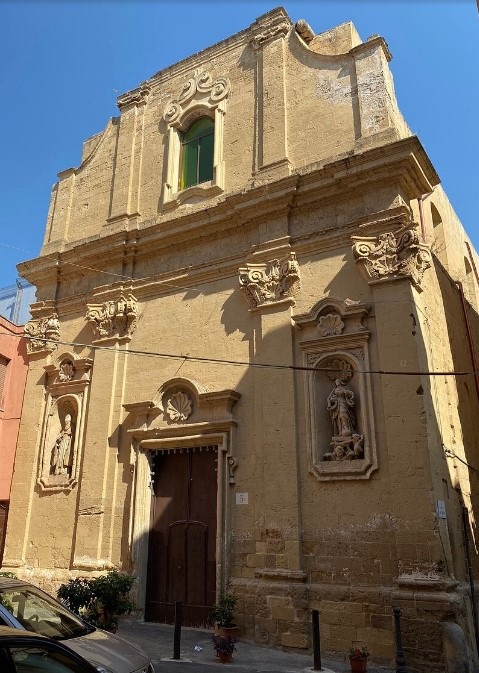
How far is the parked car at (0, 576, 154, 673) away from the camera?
459 cm

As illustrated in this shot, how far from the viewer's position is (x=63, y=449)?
12008 millimetres

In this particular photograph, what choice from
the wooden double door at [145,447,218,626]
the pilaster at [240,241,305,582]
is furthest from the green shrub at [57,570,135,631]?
the pilaster at [240,241,305,582]

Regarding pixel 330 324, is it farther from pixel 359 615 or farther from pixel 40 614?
pixel 40 614

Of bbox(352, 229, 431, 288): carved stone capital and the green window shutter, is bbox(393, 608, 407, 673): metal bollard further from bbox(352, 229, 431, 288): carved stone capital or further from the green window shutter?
the green window shutter

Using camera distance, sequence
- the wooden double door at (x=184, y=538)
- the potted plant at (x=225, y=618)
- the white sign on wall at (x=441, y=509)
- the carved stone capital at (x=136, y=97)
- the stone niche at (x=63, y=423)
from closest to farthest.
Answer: the white sign on wall at (x=441, y=509)
the potted plant at (x=225, y=618)
the wooden double door at (x=184, y=538)
the stone niche at (x=63, y=423)
the carved stone capital at (x=136, y=97)

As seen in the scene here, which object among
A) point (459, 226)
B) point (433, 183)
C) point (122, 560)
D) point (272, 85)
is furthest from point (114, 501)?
point (459, 226)

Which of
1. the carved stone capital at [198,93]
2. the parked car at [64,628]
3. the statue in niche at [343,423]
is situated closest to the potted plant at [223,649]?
the parked car at [64,628]

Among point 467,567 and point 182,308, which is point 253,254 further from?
point 467,567

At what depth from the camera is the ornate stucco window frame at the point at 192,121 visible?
40.4 ft

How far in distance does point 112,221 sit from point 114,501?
6598 mm

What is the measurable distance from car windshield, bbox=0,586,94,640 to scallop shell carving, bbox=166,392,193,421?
5.22m

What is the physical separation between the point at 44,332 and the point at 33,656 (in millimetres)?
10934

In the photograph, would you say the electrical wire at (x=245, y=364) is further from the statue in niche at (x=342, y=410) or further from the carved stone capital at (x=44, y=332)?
the carved stone capital at (x=44, y=332)

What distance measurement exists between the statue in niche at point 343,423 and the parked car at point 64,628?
15.1 ft
